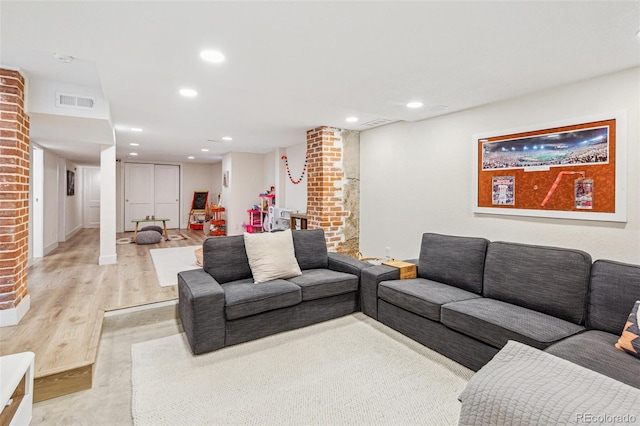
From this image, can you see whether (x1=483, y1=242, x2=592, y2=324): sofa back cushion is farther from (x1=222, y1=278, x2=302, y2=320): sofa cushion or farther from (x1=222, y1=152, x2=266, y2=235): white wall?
(x1=222, y1=152, x2=266, y2=235): white wall

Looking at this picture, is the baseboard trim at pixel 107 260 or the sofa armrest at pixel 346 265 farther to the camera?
the baseboard trim at pixel 107 260

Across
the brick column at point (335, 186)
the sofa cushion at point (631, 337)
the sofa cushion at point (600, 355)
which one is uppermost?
the brick column at point (335, 186)

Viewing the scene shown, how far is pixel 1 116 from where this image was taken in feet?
8.71

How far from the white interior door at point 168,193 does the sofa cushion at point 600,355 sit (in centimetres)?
998

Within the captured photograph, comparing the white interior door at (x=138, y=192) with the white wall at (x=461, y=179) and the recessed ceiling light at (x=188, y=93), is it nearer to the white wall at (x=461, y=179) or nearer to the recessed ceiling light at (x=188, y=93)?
the recessed ceiling light at (x=188, y=93)

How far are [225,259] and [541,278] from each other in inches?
105

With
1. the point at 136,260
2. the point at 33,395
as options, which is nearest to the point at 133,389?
the point at 33,395

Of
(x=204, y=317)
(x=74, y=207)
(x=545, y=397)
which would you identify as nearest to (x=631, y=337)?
(x=545, y=397)

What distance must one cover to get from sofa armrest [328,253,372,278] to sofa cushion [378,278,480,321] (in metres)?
0.38

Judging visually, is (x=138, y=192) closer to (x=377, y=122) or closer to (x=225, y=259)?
(x=225, y=259)

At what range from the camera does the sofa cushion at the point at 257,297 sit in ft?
8.36

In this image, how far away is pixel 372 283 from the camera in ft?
10.2

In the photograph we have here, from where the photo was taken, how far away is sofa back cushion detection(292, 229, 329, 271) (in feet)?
11.4

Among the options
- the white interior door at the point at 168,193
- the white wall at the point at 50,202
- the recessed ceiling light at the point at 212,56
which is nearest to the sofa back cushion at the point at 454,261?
the recessed ceiling light at the point at 212,56
